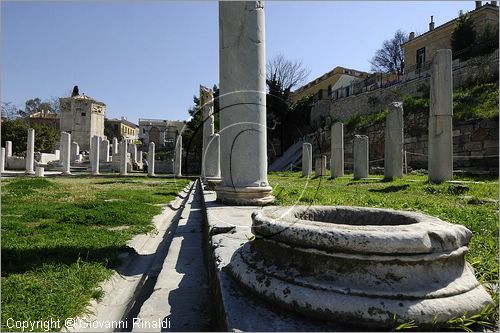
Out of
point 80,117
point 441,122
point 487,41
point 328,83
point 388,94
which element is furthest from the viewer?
point 328,83

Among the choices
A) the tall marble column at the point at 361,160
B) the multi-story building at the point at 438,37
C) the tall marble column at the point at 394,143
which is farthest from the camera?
the multi-story building at the point at 438,37

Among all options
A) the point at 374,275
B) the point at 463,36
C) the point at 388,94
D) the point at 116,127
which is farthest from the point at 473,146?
the point at 116,127

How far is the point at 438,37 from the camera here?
103 feet

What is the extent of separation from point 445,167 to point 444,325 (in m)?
9.61

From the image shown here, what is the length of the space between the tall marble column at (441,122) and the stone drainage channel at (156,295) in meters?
8.25

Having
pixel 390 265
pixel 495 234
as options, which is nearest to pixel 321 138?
pixel 495 234

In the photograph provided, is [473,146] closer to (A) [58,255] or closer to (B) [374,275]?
(B) [374,275]

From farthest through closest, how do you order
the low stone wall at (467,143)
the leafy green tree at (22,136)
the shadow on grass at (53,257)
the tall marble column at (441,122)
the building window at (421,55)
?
the leafy green tree at (22,136) → the building window at (421,55) → the low stone wall at (467,143) → the tall marble column at (441,122) → the shadow on grass at (53,257)

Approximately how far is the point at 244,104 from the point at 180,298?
3.47m

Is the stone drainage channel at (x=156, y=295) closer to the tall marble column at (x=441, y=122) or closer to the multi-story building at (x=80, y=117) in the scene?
the tall marble column at (x=441, y=122)

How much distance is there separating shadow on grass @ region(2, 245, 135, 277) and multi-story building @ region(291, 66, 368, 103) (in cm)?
4264

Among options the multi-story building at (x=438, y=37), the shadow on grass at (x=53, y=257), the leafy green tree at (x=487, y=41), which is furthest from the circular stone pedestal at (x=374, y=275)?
the multi-story building at (x=438, y=37)

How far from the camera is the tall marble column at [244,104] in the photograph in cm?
545

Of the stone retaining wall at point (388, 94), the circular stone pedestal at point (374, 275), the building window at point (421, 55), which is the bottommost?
the circular stone pedestal at point (374, 275)
